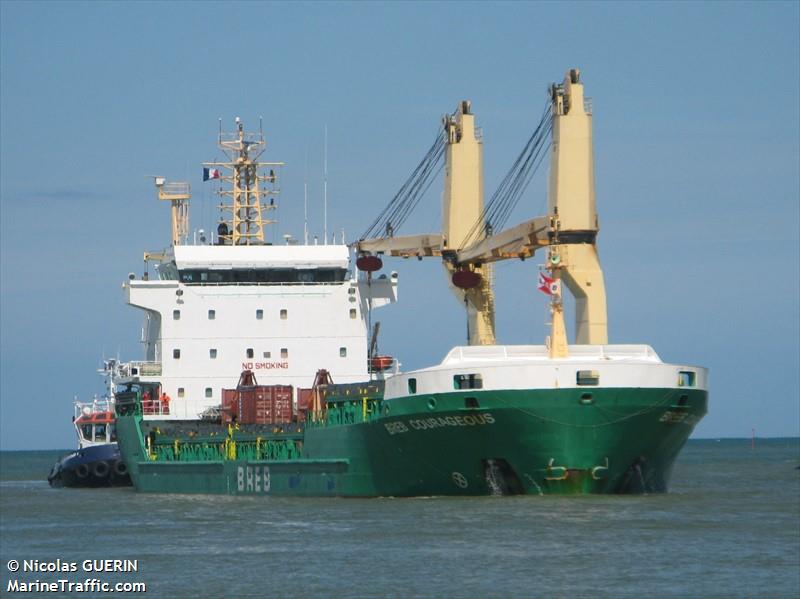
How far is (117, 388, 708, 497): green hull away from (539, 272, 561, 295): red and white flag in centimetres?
262

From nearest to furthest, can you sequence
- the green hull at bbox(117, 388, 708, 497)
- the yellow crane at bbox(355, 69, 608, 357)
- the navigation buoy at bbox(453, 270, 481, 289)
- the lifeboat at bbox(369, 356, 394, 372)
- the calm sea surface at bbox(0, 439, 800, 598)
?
the calm sea surface at bbox(0, 439, 800, 598) < the green hull at bbox(117, 388, 708, 497) < the yellow crane at bbox(355, 69, 608, 357) < the navigation buoy at bbox(453, 270, 481, 289) < the lifeboat at bbox(369, 356, 394, 372)

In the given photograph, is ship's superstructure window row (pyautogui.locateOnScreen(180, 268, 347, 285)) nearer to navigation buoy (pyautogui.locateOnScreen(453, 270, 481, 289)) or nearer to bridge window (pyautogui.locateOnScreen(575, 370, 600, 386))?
navigation buoy (pyautogui.locateOnScreen(453, 270, 481, 289))

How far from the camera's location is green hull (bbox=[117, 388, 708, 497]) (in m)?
37.5

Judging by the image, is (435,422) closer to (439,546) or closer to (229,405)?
(439,546)

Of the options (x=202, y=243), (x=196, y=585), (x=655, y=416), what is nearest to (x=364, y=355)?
(x=202, y=243)

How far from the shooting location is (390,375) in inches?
1983

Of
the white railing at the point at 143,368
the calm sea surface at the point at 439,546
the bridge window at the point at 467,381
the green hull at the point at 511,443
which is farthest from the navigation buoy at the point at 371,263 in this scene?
the bridge window at the point at 467,381

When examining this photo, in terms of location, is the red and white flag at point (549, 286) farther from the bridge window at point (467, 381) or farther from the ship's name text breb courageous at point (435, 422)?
the ship's name text breb courageous at point (435, 422)

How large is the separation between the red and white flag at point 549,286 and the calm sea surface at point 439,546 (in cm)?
481

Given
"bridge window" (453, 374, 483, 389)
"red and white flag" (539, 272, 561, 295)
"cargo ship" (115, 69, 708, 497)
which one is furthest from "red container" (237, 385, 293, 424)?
"red and white flag" (539, 272, 561, 295)

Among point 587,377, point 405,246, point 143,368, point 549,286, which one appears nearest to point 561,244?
point 549,286

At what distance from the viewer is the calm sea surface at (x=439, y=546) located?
1053 inches

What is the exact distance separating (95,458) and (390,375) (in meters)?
14.9

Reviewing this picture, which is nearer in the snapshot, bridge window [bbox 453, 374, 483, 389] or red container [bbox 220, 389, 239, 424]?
bridge window [bbox 453, 374, 483, 389]
